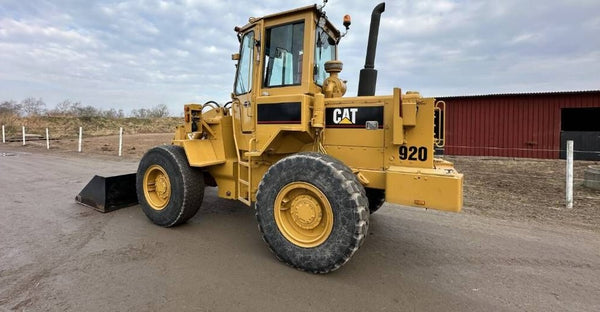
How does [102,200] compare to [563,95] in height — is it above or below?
below

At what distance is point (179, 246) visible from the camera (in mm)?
4074

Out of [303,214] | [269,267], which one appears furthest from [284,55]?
[269,267]

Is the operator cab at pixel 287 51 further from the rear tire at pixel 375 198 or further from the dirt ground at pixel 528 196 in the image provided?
the dirt ground at pixel 528 196

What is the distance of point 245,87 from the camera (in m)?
4.64

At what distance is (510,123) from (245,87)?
14.3 m

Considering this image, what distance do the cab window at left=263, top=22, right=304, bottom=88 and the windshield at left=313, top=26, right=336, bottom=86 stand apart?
10.1 inches

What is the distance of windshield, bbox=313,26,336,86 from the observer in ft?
14.2

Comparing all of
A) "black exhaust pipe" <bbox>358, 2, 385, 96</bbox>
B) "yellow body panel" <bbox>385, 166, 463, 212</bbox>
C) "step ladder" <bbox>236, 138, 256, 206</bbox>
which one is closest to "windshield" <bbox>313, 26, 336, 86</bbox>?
"black exhaust pipe" <bbox>358, 2, 385, 96</bbox>

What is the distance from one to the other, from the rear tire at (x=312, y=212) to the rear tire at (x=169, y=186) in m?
1.42

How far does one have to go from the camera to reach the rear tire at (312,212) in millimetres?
3160

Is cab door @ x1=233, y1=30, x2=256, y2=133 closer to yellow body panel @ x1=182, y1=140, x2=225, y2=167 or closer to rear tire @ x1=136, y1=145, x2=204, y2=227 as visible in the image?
yellow body panel @ x1=182, y1=140, x2=225, y2=167

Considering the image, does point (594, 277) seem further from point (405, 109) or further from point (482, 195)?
point (482, 195)

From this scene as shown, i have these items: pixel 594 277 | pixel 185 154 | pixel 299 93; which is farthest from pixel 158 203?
pixel 594 277

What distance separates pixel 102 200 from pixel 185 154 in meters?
1.89
